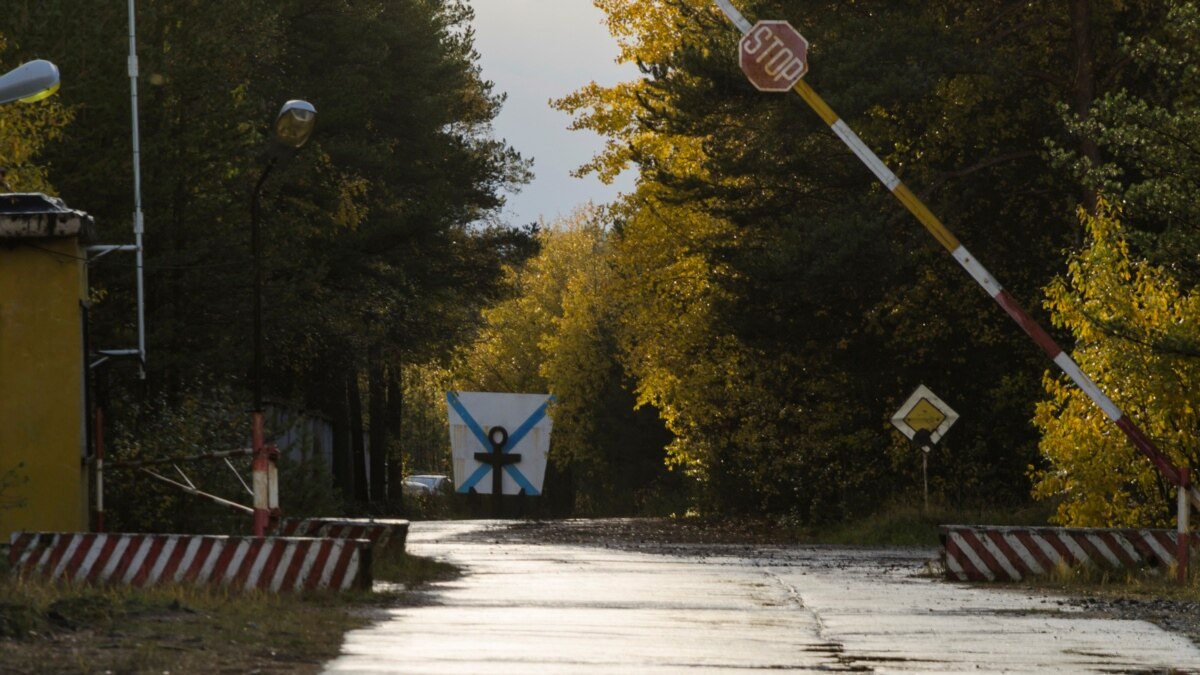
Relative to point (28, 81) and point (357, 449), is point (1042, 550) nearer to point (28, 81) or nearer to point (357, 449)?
point (28, 81)

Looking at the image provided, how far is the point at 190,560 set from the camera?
18.7 metres

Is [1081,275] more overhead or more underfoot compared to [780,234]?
more underfoot

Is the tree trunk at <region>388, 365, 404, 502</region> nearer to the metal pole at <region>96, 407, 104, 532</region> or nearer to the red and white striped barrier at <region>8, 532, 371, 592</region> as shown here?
the metal pole at <region>96, 407, 104, 532</region>

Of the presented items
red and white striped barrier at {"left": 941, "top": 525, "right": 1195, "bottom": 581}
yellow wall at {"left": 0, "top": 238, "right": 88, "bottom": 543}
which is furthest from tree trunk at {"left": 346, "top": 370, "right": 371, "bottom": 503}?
yellow wall at {"left": 0, "top": 238, "right": 88, "bottom": 543}

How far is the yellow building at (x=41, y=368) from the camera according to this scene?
70.6 ft

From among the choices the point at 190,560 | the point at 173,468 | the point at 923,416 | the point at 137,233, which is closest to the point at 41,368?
the point at 190,560

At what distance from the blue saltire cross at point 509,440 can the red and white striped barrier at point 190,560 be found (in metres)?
54.2

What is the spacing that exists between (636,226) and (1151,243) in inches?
905

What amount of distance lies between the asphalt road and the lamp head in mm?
4722

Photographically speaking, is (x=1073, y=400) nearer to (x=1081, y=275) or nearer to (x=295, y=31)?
(x=1081, y=275)

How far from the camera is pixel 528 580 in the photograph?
79.7ft

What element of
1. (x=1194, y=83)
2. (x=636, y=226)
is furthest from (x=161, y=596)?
(x=636, y=226)

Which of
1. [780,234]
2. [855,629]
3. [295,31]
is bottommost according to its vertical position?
[855,629]

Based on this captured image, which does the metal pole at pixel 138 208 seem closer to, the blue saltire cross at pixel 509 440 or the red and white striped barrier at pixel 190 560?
the red and white striped barrier at pixel 190 560
